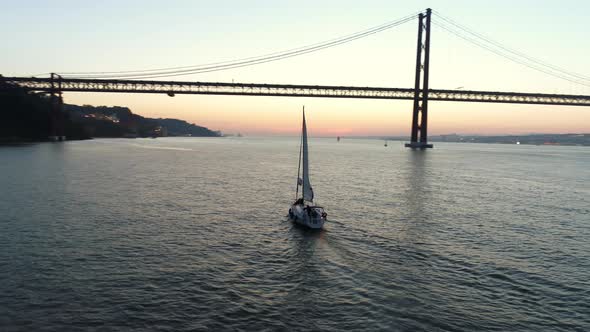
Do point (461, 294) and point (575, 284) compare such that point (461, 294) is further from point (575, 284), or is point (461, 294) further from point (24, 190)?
point (24, 190)

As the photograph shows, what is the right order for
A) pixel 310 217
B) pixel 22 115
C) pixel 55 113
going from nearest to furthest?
pixel 310 217 < pixel 22 115 < pixel 55 113

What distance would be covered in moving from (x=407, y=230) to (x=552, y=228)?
11657 mm

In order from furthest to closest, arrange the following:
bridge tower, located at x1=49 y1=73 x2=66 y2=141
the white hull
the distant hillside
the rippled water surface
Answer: bridge tower, located at x1=49 y1=73 x2=66 y2=141, the distant hillside, the white hull, the rippled water surface

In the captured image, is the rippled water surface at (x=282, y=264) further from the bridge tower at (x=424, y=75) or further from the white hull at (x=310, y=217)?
the bridge tower at (x=424, y=75)

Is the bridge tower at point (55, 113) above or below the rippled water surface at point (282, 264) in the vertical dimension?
above

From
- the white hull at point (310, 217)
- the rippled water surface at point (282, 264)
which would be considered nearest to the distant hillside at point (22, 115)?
the rippled water surface at point (282, 264)

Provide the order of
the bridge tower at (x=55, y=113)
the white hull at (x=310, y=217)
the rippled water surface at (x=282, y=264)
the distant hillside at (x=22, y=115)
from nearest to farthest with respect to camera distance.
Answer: the rippled water surface at (x=282, y=264) < the white hull at (x=310, y=217) < the distant hillside at (x=22, y=115) < the bridge tower at (x=55, y=113)

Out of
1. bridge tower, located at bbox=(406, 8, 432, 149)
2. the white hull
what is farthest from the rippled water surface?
bridge tower, located at bbox=(406, 8, 432, 149)

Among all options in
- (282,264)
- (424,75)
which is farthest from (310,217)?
(424,75)

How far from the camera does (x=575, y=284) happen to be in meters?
19.3

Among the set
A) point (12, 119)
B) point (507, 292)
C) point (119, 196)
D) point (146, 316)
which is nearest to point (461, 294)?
point (507, 292)

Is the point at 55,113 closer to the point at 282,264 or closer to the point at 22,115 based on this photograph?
the point at 22,115

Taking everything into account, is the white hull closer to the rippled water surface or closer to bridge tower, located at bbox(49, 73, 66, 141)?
the rippled water surface

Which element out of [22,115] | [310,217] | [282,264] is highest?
[22,115]
